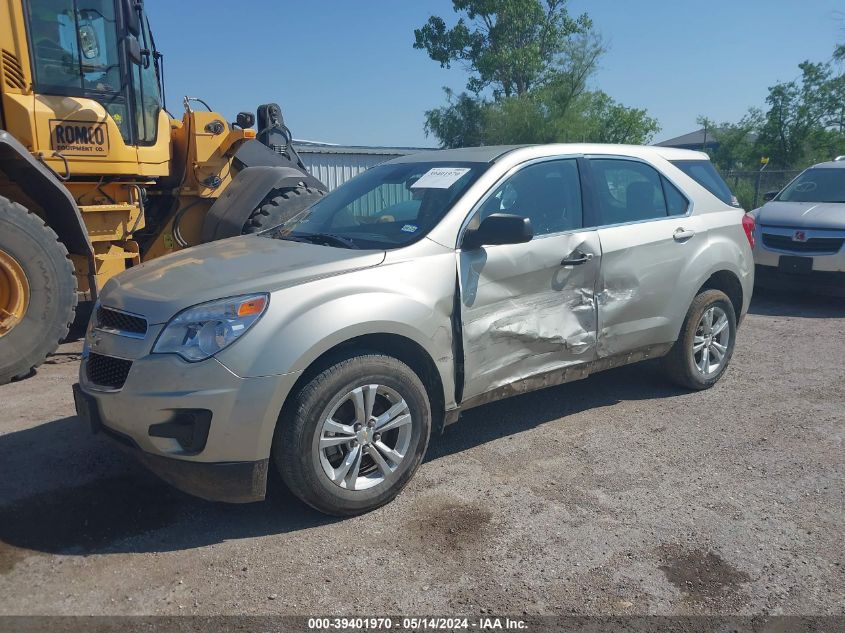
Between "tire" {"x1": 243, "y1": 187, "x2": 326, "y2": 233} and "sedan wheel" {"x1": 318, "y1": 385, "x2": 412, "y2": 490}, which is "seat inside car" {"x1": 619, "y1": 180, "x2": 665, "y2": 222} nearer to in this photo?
"sedan wheel" {"x1": 318, "y1": 385, "x2": 412, "y2": 490}

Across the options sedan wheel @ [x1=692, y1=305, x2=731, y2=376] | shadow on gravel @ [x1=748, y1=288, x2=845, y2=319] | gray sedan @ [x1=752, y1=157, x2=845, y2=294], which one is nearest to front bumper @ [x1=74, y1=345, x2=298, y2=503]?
sedan wheel @ [x1=692, y1=305, x2=731, y2=376]

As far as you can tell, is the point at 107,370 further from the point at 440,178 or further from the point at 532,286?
the point at 532,286

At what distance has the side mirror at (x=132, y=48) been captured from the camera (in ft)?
21.4

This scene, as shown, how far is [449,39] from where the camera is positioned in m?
33.4

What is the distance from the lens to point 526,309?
165 inches

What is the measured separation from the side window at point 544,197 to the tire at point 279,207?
3.46 meters

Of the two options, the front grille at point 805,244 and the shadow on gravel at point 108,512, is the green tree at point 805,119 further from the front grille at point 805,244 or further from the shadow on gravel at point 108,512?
the shadow on gravel at point 108,512

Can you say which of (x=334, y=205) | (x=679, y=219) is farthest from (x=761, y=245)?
(x=334, y=205)

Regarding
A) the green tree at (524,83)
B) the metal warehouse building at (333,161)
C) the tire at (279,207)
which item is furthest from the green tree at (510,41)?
the tire at (279,207)

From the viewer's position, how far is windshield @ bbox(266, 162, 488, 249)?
4051mm

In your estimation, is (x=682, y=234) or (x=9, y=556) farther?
(x=682, y=234)

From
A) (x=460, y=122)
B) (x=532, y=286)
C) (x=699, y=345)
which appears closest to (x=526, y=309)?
(x=532, y=286)

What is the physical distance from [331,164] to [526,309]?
16.9 meters

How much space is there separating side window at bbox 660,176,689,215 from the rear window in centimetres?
25
